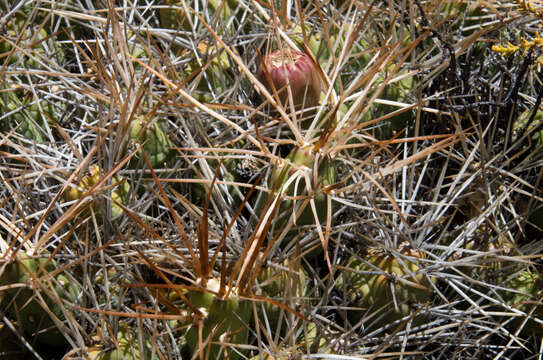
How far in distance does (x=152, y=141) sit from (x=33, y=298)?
32 cm

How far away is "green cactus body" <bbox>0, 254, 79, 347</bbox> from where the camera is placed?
827 mm

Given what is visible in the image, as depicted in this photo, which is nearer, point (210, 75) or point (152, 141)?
point (152, 141)

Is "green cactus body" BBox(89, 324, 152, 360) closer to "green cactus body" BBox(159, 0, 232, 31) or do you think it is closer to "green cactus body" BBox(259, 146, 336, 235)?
"green cactus body" BBox(259, 146, 336, 235)

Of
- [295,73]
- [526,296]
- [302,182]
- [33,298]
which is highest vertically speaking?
[295,73]

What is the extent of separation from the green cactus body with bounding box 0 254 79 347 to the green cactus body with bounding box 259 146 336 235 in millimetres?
335

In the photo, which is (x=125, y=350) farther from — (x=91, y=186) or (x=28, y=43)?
(x=28, y=43)

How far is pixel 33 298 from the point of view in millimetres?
846

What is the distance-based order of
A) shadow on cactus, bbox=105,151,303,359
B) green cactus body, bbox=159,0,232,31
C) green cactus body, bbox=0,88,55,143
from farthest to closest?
green cactus body, bbox=159,0,232,31, green cactus body, bbox=0,88,55,143, shadow on cactus, bbox=105,151,303,359

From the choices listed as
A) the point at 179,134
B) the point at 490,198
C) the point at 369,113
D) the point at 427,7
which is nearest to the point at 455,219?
the point at 490,198

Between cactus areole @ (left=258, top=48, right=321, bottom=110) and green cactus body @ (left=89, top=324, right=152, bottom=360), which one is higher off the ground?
cactus areole @ (left=258, top=48, right=321, bottom=110)

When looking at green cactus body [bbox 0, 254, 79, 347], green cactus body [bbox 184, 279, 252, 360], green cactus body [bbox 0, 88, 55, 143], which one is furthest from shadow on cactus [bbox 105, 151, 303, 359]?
green cactus body [bbox 0, 88, 55, 143]

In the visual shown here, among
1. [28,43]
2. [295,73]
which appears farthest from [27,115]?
[295,73]

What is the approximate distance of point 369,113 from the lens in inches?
43.6

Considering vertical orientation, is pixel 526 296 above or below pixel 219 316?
below
